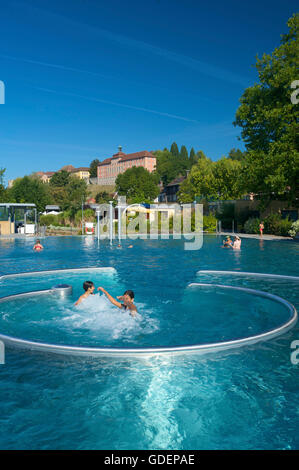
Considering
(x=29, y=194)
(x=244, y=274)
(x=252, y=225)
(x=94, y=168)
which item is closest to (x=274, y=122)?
(x=252, y=225)

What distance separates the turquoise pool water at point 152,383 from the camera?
4.41 meters

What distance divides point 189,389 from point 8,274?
1087 centimetres

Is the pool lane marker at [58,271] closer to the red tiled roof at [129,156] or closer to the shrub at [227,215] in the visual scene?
the shrub at [227,215]

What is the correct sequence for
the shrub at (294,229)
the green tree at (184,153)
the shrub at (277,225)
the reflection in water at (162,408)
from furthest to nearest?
the green tree at (184,153), the shrub at (277,225), the shrub at (294,229), the reflection in water at (162,408)

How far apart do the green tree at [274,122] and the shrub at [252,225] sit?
125 inches

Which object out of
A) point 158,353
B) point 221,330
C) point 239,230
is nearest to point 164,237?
point 239,230

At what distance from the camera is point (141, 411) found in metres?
4.93

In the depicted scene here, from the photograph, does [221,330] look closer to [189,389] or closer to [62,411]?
[189,389]

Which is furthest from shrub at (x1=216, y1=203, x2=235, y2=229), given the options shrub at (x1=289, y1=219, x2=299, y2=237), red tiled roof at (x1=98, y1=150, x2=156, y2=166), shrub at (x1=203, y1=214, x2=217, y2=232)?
red tiled roof at (x1=98, y1=150, x2=156, y2=166)

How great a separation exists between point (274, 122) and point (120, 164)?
128971mm

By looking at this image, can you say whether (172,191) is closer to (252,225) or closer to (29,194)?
(29,194)

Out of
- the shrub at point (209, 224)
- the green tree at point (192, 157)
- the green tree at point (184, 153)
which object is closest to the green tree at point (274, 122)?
the shrub at point (209, 224)

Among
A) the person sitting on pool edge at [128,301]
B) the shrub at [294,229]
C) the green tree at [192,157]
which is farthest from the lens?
the green tree at [192,157]

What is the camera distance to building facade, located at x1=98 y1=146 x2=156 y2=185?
14143 centimetres
